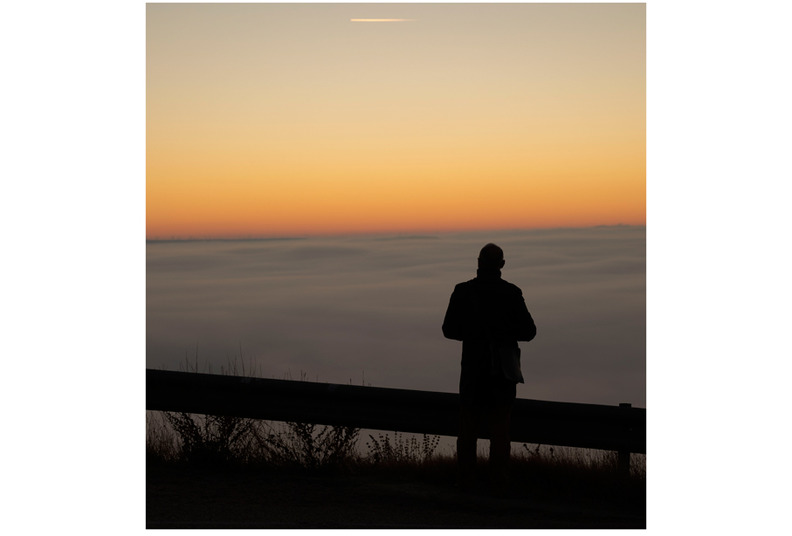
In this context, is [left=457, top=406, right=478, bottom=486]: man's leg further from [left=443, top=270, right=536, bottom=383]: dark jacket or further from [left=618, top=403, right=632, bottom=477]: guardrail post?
[left=618, top=403, right=632, bottom=477]: guardrail post

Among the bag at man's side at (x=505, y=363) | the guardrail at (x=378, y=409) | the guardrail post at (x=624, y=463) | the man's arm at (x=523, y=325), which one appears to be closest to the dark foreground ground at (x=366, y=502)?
the guardrail post at (x=624, y=463)

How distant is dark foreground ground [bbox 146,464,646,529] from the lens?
885 cm

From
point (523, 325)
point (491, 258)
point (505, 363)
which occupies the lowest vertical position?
point (505, 363)

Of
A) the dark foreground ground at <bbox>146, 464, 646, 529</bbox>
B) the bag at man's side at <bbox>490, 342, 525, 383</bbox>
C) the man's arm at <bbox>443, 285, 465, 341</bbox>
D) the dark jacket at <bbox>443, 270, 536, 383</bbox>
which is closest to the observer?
the dark foreground ground at <bbox>146, 464, 646, 529</bbox>

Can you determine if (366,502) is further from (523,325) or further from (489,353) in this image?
(523,325)

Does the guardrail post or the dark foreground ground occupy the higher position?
the guardrail post

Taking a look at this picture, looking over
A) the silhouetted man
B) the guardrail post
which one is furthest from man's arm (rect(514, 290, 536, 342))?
the guardrail post

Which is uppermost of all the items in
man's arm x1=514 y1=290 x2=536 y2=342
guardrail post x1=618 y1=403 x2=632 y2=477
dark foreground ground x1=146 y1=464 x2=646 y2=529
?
man's arm x1=514 y1=290 x2=536 y2=342

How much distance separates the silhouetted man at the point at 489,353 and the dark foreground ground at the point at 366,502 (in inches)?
14.8

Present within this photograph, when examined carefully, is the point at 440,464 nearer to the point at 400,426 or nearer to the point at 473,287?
the point at 400,426

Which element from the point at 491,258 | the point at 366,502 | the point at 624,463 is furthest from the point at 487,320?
the point at 366,502

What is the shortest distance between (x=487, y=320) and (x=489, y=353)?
0.30 meters

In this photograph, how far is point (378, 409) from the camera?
10.0 meters
